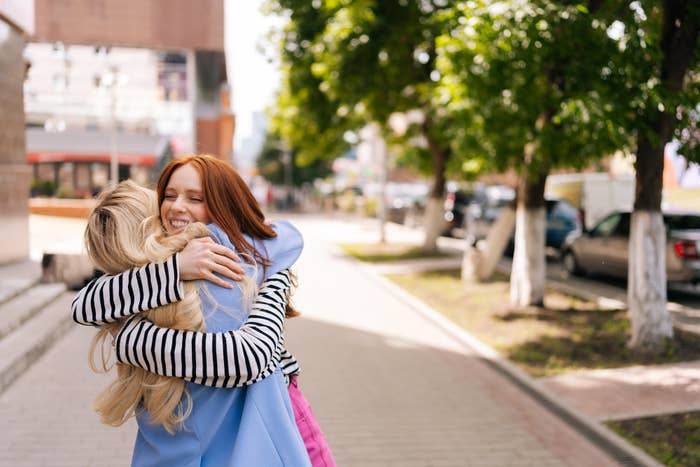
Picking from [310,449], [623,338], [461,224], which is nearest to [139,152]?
[461,224]

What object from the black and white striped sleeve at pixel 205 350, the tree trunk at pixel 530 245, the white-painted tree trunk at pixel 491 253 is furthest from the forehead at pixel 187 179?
the white-painted tree trunk at pixel 491 253

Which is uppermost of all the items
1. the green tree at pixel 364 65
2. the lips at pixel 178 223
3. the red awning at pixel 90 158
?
the green tree at pixel 364 65

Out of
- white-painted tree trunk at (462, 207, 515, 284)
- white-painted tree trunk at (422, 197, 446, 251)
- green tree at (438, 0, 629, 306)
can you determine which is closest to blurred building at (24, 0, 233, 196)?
white-painted tree trunk at (422, 197, 446, 251)

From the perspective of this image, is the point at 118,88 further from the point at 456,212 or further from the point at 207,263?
the point at 207,263

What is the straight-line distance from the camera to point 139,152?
99.9 ft

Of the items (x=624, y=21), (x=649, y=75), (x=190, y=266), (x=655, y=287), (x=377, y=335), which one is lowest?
(x=377, y=335)

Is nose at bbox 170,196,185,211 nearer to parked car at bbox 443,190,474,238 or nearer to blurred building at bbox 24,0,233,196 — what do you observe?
parked car at bbox 443,190,474,238

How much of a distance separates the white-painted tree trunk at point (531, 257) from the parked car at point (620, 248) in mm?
2741

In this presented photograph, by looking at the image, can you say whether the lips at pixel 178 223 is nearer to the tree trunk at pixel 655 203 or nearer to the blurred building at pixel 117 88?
the tree trunk at pixel 655 203

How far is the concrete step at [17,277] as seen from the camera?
30.0 feet

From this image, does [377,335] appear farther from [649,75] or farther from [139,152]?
[139,152]

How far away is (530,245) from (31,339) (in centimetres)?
671

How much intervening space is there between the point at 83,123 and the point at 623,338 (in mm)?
25771

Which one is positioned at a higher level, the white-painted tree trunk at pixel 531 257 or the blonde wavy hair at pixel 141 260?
the blonde wavy hair at pixel 141 260
